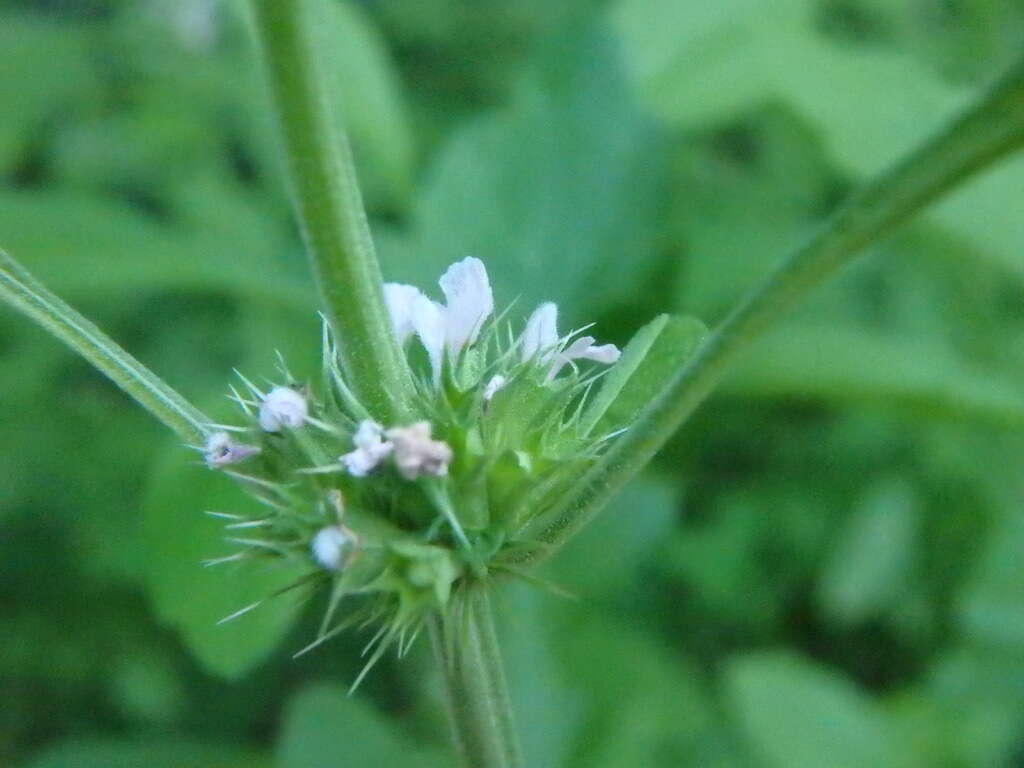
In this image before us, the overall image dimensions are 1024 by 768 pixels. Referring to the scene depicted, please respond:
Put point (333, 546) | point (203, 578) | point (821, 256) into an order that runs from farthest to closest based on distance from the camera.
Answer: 1. point (203, 578)
2. point (333, 546)
3. point (821, 256)

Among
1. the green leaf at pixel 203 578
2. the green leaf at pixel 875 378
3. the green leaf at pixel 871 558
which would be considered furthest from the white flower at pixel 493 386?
the green leaf at pixel 871 558

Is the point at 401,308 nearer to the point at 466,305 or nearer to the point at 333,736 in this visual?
the point at 466,305

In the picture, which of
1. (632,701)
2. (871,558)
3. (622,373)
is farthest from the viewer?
(871,558)

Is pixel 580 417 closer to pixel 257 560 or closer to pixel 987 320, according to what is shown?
pixel 257 560

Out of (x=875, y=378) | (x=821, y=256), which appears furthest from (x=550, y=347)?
(x=875, y=378)

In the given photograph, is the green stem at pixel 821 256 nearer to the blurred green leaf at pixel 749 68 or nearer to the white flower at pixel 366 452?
the white flower at pixel 366 452

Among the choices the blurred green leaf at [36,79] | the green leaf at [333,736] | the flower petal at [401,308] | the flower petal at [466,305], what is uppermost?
the blurred green leaf at [36,79]

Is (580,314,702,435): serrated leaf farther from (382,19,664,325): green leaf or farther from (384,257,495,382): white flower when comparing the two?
(382,19,664,325): green leaf
